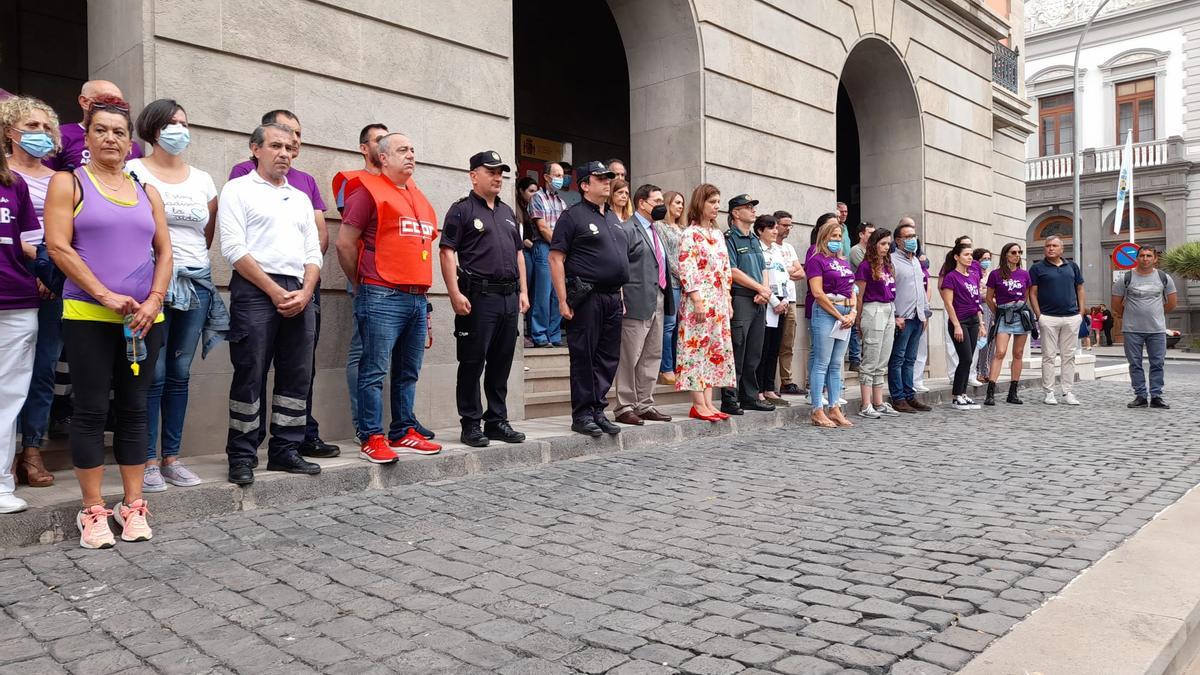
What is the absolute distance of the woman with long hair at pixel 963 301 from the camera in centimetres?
1020

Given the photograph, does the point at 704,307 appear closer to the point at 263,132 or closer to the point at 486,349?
the point at 486,349

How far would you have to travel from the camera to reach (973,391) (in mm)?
11930

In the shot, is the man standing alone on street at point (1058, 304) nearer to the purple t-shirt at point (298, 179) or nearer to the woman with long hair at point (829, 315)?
the woman with long hair at point (829, 315)

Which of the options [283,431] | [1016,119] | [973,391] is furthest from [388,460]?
[1016,119]

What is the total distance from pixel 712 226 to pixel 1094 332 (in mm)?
29906

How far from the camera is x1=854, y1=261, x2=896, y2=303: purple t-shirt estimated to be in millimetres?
9090

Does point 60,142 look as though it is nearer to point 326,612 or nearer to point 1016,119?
point 326,612

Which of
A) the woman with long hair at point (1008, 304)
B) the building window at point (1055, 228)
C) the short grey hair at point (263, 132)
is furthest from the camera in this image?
the building window at point (1055, 228)

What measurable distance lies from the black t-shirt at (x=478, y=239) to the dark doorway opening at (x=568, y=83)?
6904 mm

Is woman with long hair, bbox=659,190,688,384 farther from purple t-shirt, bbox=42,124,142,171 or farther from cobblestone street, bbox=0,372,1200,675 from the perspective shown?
purple t-shirt, bbox=42,124,142,171

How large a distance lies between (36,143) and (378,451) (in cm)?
253

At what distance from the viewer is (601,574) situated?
3.60 m

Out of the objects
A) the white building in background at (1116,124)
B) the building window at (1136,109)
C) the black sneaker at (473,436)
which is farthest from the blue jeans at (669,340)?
the building window at (1136,109)

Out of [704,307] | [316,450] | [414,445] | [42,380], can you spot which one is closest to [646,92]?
[704,307]
